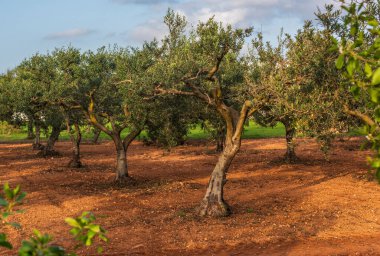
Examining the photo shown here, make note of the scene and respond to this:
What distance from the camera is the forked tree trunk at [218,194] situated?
961 inches

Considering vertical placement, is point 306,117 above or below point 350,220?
above

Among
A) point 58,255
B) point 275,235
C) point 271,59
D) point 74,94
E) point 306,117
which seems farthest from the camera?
point 74,94

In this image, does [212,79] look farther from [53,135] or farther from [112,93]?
[53,135]

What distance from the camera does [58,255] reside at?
15.3ft

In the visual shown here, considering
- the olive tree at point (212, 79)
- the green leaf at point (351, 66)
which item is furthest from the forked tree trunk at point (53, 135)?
the green leaf at point (351, 66)

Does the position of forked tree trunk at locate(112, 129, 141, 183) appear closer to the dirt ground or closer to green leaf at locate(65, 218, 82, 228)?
the dirt ground

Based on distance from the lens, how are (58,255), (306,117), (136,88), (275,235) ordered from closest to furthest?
(58,255)
(275,235)
(306,117)
(136,88)

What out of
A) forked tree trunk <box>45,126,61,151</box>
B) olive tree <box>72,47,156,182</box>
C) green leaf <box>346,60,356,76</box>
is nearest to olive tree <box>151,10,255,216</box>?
olive tree <box>72,47,156,182</box>

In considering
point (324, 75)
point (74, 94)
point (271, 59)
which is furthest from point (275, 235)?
point (74, 94)

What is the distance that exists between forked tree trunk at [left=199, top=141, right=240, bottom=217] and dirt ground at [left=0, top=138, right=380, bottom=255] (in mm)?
648

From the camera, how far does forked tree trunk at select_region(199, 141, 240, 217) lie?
24.4m

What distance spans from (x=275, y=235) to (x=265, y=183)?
14.7 m

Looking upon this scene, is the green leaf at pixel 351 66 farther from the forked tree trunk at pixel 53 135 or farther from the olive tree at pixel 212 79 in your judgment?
the forked tree trunk at pixel 53 135

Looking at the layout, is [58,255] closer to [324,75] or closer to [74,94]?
[324,75]
